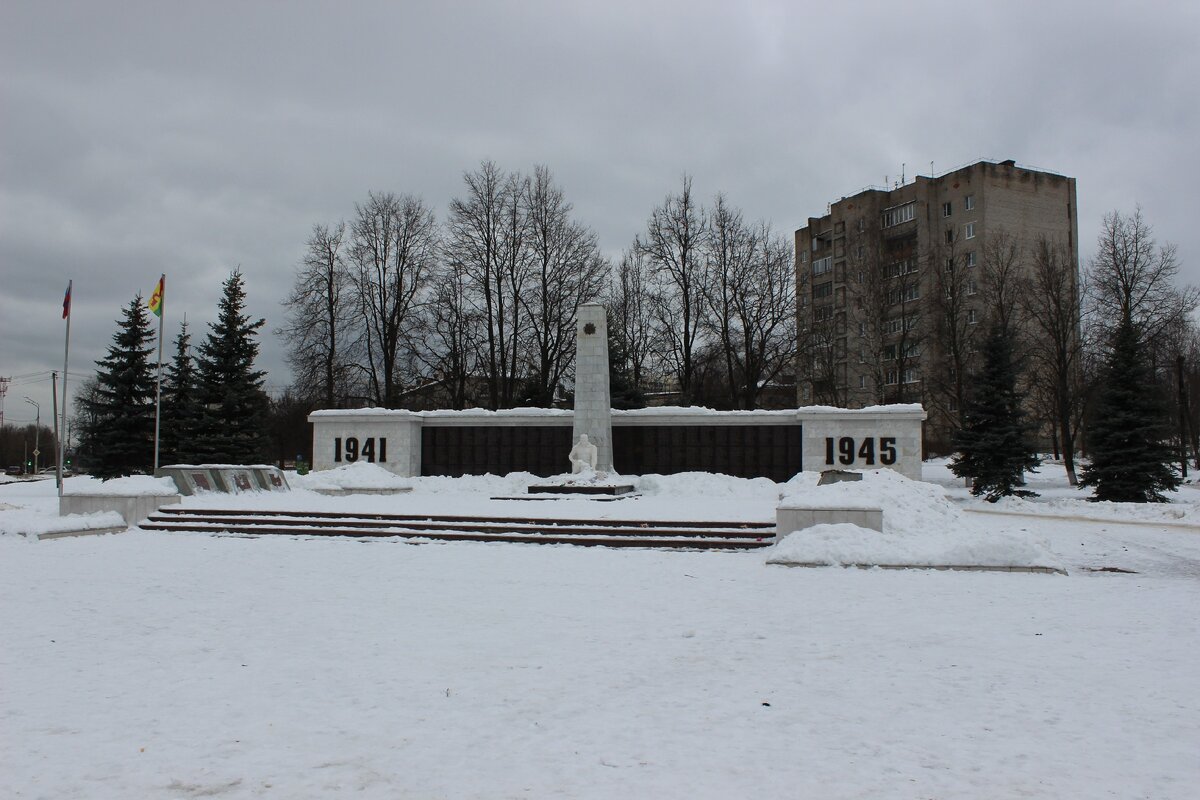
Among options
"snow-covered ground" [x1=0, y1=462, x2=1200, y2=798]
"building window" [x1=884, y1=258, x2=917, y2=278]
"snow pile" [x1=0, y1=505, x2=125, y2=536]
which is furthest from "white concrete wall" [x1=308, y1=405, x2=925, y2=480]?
"building window" [x1=884, y1=258, x2=917, y2=278]

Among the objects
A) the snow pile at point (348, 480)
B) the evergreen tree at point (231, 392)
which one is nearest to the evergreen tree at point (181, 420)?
the evergreen tree at point (231, 392)

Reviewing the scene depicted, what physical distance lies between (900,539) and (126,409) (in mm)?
29529

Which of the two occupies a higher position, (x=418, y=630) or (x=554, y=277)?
(x=554, y=277)

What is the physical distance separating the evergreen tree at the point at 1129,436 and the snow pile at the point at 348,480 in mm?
19423

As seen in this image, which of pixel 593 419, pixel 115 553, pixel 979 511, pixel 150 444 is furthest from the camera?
pixel 150 444

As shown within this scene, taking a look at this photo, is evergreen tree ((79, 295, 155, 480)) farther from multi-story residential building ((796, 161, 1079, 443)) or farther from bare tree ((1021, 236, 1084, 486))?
bare tree ((1021, 236, 1084, 486))

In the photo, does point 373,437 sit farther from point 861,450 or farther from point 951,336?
point 951,336

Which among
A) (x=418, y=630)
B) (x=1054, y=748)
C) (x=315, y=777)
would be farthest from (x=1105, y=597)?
(x=315, y=777)

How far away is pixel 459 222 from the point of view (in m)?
34.3

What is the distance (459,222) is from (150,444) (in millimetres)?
14989

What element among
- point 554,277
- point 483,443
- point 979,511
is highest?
point 554,277

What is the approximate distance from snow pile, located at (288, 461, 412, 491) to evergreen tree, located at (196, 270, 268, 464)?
10.9 metres

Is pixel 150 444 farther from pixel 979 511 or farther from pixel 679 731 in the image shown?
pixel 679 731

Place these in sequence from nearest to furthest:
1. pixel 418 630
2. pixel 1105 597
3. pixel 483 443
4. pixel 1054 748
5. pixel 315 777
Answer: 1. pixel 315 777
2. pixel 1054 748
3. pixel 418 630
4. pixel 1105 597
5. pixel 483 443
